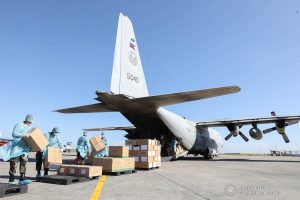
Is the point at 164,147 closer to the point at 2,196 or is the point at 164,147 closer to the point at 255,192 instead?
the point at 255,192

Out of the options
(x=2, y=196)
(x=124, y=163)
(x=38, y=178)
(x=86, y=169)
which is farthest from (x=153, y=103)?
(x=2, y=196)

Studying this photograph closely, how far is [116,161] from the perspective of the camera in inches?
419

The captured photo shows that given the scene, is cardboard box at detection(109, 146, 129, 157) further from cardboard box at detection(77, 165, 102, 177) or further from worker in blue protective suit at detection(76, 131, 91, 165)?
cardboard box at detection(77, 165, 102, 177)

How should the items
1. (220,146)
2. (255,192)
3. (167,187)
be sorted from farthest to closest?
(220,146) → (167,187) → (255,192)

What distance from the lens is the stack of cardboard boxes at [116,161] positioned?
10516mm

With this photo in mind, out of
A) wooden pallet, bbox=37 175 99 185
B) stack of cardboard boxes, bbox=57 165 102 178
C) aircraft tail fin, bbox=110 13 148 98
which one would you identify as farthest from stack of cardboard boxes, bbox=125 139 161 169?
wooden pallet, bbox=37 175 99 185

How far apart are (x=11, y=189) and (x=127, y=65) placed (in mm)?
11447

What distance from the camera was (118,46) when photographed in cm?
1562

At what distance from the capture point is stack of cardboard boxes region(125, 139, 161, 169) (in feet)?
44.9

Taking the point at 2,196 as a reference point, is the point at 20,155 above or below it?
above

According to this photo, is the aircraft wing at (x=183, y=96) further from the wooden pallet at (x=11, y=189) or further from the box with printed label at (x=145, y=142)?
the wooden pallet at (x=11, y=189)

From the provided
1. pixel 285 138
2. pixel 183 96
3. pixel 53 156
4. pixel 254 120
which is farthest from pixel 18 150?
pixel 285 138

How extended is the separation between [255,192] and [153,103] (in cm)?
969

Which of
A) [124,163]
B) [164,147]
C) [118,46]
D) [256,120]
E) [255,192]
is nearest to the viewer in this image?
[255,192]
